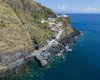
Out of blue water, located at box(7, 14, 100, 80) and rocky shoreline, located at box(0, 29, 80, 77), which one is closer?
blue water, located at box(7, 14, 100, 80)

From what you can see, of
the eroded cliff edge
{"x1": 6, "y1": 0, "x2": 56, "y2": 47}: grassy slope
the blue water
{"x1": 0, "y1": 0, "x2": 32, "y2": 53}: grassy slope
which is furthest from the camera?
{"x1": 6, "y1": 0, "x2": 56, "y2": 47}: grassy slope

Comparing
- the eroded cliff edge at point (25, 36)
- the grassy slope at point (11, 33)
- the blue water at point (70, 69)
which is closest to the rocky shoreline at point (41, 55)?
the eroded cliff edge at point (25, 36)

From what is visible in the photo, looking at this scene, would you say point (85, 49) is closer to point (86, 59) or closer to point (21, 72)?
point (86, 59)

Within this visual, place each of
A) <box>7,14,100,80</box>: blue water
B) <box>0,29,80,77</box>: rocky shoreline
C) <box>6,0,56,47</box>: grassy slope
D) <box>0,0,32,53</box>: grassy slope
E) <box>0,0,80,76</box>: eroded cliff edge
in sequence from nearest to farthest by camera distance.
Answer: <box>7,14,100,80</box>: blue water
<box>0,29,80,77</box>: rocky shoreline
<box>0,0,80,76</box>: eroded cliff edge
<box>0,0,32,53</box>: grassy slope
<box>6,0,56,47</box>: grassy slope

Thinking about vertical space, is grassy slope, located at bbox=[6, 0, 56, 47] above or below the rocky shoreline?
above

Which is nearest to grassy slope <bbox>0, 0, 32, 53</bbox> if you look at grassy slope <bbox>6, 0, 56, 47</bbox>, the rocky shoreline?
the rocky shoreline

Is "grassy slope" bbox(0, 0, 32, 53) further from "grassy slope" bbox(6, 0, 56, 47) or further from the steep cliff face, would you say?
"grassy slope" bbox(6, 0, 56, 47)

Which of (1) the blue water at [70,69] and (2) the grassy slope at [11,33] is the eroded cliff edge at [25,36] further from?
(1) the blue water at [70,69]

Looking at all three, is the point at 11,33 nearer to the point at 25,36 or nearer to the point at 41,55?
the point at 25,36
